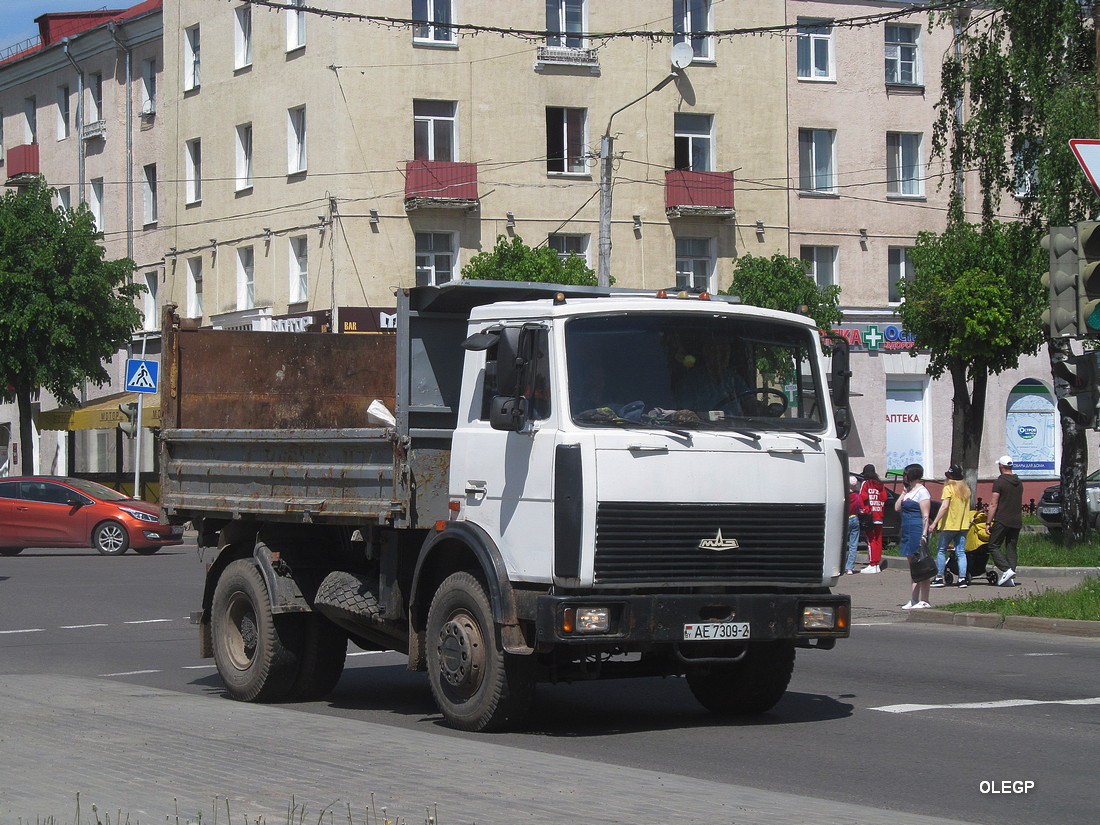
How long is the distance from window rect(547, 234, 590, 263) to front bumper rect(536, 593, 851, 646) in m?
32.4

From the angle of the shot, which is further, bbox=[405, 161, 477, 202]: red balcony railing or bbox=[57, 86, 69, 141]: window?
bbox=[57, 86, 69, 141]: window

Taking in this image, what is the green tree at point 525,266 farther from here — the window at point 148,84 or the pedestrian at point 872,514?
the window at point 148,84

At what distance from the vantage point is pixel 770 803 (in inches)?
284

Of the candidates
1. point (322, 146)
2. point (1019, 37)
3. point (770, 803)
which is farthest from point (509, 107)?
point (770, 803)

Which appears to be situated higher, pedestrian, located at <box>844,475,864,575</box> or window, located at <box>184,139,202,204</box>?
window, located at <box>184,139,202,204</box>

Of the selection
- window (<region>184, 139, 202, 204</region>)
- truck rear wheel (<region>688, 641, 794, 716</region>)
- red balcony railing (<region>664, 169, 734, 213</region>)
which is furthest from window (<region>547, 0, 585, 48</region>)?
truck rear wheel (<region>688, 641, 794, 716</region>)

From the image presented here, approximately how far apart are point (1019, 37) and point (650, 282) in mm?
17255

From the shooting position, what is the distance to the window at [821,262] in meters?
44.1

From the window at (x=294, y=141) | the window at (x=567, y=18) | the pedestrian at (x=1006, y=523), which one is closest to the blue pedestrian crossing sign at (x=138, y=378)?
the window at (x=294, y=141)

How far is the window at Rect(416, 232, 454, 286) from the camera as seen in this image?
134 ft

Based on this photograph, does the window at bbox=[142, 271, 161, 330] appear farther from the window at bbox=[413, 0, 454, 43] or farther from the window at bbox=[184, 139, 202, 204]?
the window at bbox=[413, 0, 454, 43]

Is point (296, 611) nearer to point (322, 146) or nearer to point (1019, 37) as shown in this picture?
point (1019, 37)

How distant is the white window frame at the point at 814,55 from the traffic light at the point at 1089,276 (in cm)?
3500

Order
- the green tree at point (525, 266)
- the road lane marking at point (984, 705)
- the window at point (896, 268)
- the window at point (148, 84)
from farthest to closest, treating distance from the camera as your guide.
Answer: the window at point (148, 84), the window at point (896, 268), the green tree at point (525, 266), the road lane marking at point (984, 705)
